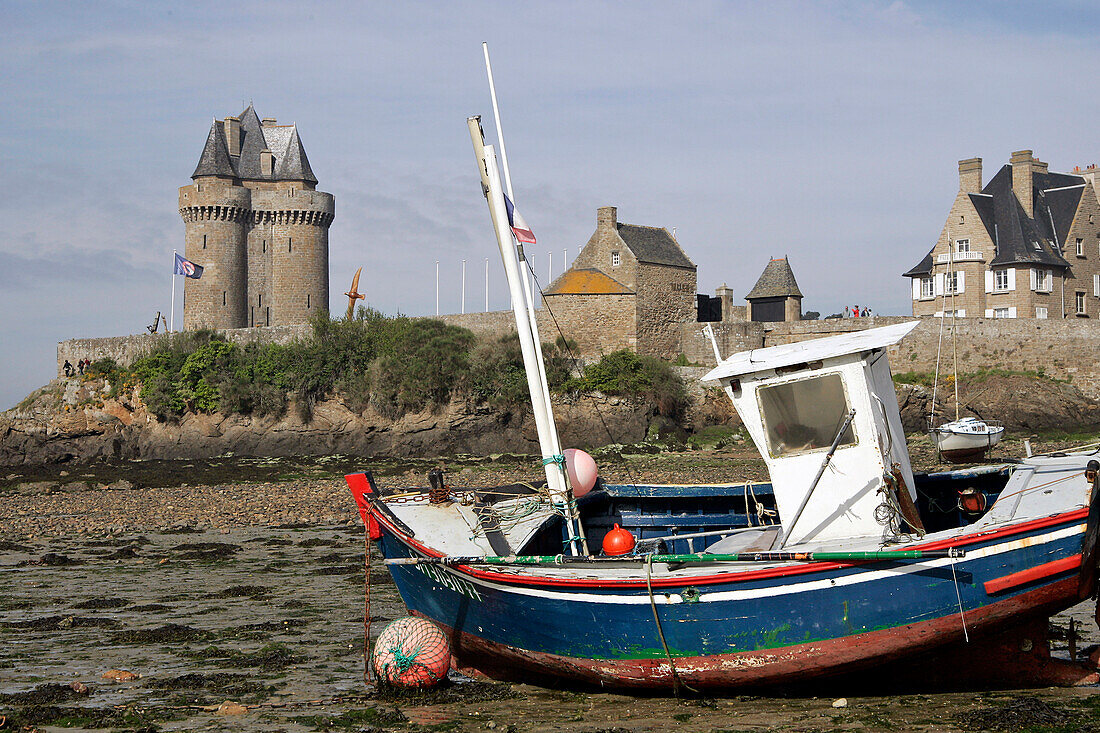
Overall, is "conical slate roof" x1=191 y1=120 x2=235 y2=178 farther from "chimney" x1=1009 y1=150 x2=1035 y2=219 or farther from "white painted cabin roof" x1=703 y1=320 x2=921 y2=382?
"white painted cabin roof" x1=703 y1=320 x2=921 y2=382

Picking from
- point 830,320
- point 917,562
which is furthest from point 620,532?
point 830,320

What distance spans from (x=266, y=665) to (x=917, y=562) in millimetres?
5339

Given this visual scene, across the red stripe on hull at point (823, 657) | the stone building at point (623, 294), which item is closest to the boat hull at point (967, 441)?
the red stripe on hull at point (823, 657)

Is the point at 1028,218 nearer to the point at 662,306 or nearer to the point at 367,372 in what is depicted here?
the point at 662,306

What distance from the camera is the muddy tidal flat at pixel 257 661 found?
24.0 ft

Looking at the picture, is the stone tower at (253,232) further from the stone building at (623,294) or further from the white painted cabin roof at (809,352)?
the white painted cabin roof at (809,352)

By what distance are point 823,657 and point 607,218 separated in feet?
114

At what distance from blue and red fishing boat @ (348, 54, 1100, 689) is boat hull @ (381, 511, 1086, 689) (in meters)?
0.01

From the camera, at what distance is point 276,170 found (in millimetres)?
56375

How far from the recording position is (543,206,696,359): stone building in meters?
40.5

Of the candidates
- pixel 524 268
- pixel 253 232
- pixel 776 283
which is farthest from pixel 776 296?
pixel 524 268

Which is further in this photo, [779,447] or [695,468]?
[695,468]

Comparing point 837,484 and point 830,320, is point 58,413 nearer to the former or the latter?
point 830,320

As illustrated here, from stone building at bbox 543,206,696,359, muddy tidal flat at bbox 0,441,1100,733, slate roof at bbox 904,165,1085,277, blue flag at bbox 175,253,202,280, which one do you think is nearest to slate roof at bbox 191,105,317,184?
blue flag at bbox 175,253,202,280
